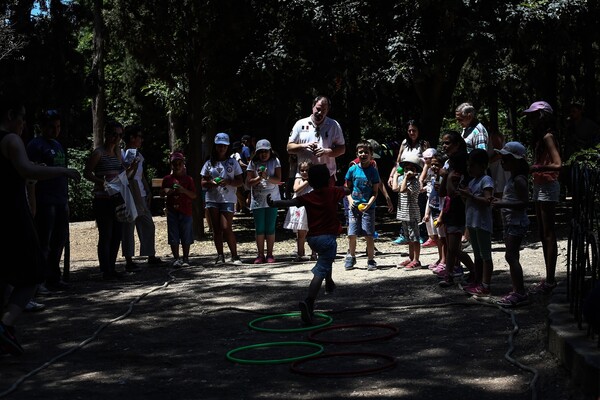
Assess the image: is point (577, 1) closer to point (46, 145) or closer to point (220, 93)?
point (220, 93)

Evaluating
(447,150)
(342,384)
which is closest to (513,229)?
(447,150)

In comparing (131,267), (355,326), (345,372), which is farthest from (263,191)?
(345,372)

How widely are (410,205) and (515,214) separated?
3.73 meters

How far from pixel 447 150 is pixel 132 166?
471cm

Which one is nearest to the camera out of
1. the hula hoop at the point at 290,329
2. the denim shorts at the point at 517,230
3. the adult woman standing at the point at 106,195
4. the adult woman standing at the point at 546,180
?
the hula hoop at the point at 290,329

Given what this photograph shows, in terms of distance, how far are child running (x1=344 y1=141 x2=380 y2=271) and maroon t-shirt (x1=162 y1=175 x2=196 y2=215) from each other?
→ 2.57m

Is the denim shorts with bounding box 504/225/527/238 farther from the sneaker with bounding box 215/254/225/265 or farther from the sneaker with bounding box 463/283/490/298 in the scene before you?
the sneaker with bounding box 215/254/225/265

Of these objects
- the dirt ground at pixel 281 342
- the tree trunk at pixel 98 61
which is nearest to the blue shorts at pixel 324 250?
the dirt ground at pixel 281 342

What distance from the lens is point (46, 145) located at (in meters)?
10.7

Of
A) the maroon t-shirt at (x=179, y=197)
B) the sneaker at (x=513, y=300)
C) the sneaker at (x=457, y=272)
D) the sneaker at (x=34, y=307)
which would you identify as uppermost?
the maroon t-shirt at (x=179, y=197)

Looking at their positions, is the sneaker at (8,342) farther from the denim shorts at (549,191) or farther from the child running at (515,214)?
the denim shorts at (549,191)

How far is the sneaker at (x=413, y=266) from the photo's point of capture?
39.5ft

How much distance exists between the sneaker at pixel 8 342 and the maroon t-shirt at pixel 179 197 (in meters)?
6.17

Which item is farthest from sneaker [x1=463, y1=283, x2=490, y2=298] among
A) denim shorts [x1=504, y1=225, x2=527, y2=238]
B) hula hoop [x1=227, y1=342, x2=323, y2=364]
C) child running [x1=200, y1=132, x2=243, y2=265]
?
child running [x1=200, y1=132, x2=243, y2=265]
